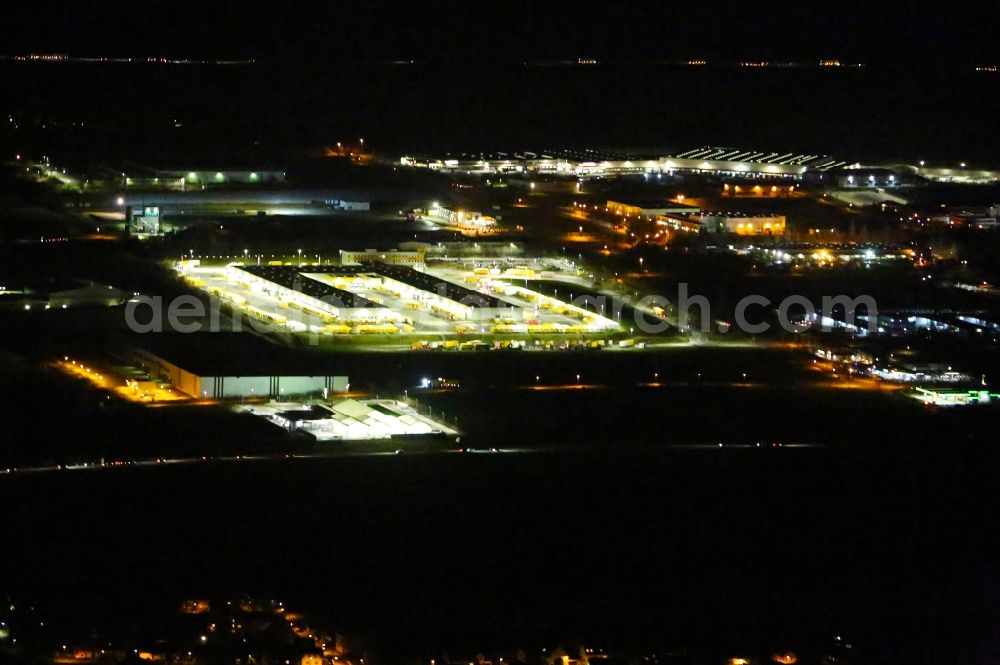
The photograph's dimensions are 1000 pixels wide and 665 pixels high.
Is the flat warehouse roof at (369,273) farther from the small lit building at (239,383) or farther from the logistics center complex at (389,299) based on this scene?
the small lit building at (239,383)

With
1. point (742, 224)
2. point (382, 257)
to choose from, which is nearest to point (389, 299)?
point (382, 257)

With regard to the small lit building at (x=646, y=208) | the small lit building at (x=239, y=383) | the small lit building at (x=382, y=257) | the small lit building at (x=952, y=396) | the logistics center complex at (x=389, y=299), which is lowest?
the small lit building at (x=952, y=396)

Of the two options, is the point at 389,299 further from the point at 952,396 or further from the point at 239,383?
the point at 952,396

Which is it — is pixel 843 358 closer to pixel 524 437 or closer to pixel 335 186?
pixel 524 437

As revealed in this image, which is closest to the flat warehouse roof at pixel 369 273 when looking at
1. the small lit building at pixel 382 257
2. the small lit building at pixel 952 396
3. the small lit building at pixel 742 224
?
the small lit building at pixel 382 257

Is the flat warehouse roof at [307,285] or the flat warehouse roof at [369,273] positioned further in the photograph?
the flat warehouse roof at [369,273]

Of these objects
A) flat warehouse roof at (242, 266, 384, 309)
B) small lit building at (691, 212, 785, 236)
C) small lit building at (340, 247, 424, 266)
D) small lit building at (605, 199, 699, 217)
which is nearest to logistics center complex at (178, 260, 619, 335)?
flat warehouse roof at (242, 266, 384, 309)

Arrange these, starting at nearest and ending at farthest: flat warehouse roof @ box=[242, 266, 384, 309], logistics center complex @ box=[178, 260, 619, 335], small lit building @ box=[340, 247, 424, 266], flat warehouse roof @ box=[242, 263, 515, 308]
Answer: logistics center complex @ box=[178, 260, 619, 335], flat warehouse roof @ box=[242, 266, 384, 309], flat warehouse roof @ box=[242, 263, 515, 308], small lit building @ box=[340, 247, 424, 266]

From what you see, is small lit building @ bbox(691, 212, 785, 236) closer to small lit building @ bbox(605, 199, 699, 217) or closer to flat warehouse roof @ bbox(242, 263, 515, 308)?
small lit building @ bbox(605, 199, 699, 217)
